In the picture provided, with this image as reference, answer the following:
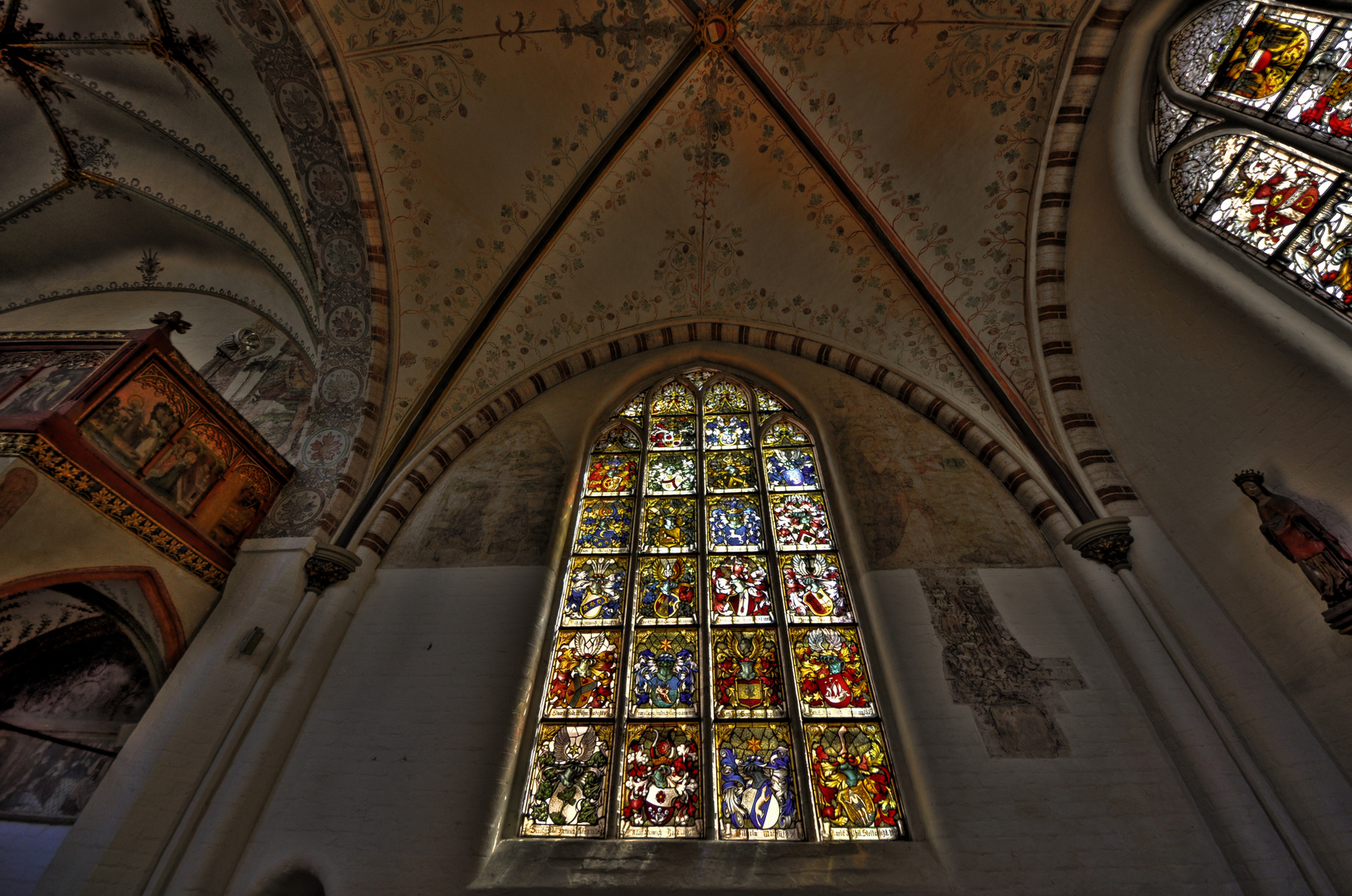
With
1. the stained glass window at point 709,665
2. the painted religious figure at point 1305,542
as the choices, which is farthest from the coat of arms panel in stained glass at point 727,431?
the painted religious figure at point 1305,542

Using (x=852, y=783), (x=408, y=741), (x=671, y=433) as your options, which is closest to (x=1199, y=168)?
(x=671, y=433)

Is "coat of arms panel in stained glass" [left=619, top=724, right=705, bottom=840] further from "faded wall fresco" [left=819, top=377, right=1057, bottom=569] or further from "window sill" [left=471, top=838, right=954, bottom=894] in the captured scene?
"faded wall fresco" [left=819, top=377, right=1057, bottom=569]

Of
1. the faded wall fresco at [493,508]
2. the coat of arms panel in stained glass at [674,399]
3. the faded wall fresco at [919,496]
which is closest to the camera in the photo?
the faded wall fresco at [919,496]

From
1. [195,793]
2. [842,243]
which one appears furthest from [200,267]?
[842,243]

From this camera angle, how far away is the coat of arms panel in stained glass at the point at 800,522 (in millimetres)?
5566

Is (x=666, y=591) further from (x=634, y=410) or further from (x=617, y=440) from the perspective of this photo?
(x=634, y=410)

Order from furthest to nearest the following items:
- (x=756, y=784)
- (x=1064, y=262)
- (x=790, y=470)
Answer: (x=790, y=470), (x=1064, y=262), (x=756, y=784)

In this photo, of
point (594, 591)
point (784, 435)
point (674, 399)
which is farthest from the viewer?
point (674, 399)

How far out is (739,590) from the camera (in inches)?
203

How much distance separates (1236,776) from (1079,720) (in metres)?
0.81

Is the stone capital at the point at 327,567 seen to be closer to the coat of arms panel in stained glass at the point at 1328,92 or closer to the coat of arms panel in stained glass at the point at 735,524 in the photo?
the coat of arms panel in stained glass at the point at 735,524

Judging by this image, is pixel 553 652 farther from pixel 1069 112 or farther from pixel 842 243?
pixel 1069 112

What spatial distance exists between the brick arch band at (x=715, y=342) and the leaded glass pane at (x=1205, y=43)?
3266 mm

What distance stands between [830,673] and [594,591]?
213 cm
